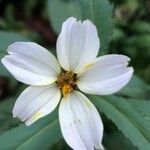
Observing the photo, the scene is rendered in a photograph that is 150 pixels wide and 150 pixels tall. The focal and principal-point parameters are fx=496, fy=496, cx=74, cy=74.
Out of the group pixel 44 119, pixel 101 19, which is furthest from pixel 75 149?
pixel 101 19

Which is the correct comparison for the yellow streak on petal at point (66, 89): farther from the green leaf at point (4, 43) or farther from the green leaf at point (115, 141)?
the green leaf at point (115, 141)

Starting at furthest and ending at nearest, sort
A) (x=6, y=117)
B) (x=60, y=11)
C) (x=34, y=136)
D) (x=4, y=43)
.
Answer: (x=60, y=11)
(x=6, y=117)
(x=4, y=43)
(x=34, y=136)

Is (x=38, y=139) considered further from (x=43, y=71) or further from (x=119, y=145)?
(x=119, y=145)

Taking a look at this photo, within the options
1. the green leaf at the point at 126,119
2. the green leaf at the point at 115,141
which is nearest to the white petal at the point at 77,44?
the green leaf at the point at 126,119

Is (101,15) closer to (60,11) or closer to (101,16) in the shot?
(101,16)

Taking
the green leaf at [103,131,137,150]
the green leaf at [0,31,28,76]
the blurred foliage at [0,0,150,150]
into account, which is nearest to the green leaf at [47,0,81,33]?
the blurred foliage at [0,0,150,150]

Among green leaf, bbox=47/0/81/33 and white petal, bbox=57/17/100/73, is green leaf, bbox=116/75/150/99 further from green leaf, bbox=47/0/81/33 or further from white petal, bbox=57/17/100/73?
white petal, bbox=57/17/100/73

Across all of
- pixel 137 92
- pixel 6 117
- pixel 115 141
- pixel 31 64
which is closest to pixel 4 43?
pixel 31 64
